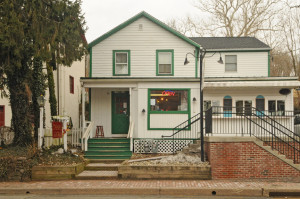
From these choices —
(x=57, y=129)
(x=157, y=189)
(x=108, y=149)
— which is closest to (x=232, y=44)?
(x=108, y=149)

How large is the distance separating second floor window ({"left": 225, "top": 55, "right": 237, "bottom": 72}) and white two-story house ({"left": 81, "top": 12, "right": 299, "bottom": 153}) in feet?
1.03

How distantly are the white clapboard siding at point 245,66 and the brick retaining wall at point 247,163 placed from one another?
798 centimetres

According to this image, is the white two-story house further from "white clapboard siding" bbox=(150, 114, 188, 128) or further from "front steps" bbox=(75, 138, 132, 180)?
"front steps" bbox=(75, 138, 132, 180)

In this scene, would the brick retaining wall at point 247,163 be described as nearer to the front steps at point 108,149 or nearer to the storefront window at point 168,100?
the front steps at point 108,149

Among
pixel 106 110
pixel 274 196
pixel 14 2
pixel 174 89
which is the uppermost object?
pixel 14 2

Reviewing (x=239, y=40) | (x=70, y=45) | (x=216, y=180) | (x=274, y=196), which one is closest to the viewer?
(x=274, y=196)

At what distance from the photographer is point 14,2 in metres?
11.8

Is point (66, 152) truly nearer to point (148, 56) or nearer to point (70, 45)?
point (70, 45)

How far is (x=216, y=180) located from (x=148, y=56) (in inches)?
306

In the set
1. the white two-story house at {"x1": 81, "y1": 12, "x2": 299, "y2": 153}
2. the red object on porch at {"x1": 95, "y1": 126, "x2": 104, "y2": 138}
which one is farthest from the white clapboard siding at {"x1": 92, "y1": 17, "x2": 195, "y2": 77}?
the red object on porch at {"x1": 95, "y1": 126, "x2": 104, "y2": 138}

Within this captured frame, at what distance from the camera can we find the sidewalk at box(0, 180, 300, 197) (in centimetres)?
980

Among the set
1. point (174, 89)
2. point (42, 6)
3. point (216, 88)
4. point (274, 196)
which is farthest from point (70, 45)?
point (274, 196)

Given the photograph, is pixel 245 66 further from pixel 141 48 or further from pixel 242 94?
pixel 141 48

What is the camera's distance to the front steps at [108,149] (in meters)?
14.0
